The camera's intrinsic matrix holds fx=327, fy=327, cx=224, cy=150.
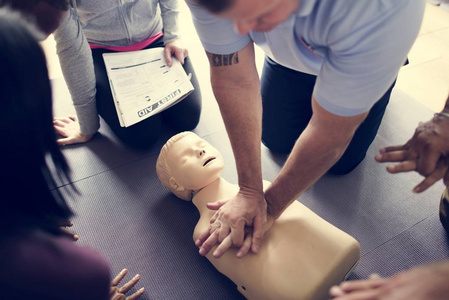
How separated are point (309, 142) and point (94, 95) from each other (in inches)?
39.4

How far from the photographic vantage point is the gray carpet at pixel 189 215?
1086mm

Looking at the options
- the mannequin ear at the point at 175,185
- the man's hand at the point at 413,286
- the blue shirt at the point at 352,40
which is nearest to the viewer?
the man's hand at the point at 413,286

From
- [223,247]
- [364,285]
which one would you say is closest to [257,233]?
[223,247]

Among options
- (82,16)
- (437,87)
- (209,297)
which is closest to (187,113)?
(82,16)

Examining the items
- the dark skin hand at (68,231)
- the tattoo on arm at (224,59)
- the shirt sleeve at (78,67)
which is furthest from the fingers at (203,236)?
the shirt sleeve at (78,67)

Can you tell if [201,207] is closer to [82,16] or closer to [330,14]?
[330,14]

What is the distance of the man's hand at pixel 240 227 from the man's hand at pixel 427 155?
345mm

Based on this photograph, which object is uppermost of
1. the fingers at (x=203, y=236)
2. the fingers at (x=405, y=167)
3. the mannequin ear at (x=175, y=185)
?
the fingers at (x=405, y=167)

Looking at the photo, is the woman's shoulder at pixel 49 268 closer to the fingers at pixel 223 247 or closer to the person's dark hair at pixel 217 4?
the fingers at pixel 223 247

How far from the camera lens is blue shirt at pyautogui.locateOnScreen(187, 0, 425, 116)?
587 millimetres

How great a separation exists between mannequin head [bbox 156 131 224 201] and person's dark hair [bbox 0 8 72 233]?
1.81 feet

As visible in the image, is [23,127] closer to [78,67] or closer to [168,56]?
[78,67]

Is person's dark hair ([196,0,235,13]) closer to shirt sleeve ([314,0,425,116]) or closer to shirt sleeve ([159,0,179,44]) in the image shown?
shirt sleeve ([314,0,425,116])

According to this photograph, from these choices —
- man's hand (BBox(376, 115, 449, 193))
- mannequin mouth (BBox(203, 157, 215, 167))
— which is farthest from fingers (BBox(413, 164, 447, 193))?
mannequin mouth (BBox(203, 157, 215, 167))
